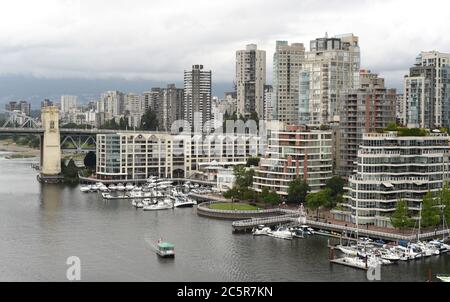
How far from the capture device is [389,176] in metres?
18.2

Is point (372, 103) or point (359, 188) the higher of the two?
point (372, 103)

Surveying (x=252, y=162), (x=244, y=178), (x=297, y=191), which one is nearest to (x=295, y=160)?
(x=297, y=191)

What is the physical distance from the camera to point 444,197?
1780cm

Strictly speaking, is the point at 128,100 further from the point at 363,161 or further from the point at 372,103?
the point at 363,161

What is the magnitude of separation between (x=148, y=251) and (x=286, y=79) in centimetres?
3102

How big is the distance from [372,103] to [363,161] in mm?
6658

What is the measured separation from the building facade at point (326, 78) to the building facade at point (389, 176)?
661 inches

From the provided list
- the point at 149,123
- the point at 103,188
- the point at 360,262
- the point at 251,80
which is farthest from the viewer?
the point at 251,80

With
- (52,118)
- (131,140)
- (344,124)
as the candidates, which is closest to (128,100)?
(52,118)

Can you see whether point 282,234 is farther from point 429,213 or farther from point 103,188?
point 103,188

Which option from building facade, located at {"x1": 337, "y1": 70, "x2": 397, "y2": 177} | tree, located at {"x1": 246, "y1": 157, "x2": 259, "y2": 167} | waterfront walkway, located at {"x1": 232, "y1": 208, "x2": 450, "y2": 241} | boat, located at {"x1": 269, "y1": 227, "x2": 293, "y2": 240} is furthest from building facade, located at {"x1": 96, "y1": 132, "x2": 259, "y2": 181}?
boat, located at {"x1": 269, "y1": 227, "x2": 293, "y2": 240}

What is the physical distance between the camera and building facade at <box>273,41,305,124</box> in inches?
1778

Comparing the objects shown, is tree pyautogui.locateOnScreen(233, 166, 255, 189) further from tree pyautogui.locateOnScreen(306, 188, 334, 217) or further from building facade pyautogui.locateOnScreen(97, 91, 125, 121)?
building facade pyautogui.locateOnScreen(97, 91, 125, 121)

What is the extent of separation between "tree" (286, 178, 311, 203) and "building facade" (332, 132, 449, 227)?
11.2 ft
